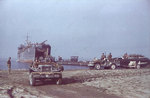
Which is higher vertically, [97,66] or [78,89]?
[97,66]

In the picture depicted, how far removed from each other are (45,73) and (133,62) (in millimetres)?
17569

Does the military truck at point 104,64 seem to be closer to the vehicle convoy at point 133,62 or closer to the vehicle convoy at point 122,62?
the vehicle convoy at point 122,62

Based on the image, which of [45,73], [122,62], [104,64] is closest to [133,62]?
[122,62]

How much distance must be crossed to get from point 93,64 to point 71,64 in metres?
29.1

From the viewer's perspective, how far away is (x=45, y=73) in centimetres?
1249

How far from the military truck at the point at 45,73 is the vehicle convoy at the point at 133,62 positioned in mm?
14222

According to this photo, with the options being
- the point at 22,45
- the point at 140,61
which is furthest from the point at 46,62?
the point at 22,45

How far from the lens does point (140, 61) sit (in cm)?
2762

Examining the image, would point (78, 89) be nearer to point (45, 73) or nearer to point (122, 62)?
point (45, 73)

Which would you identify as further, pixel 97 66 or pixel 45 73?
pixel 97 66

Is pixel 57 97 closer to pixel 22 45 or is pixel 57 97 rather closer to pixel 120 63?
pixel 120 63

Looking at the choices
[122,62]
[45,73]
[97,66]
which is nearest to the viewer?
[45,73]

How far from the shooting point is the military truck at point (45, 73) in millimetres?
12288

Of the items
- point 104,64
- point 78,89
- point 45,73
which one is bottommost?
point 78,89
